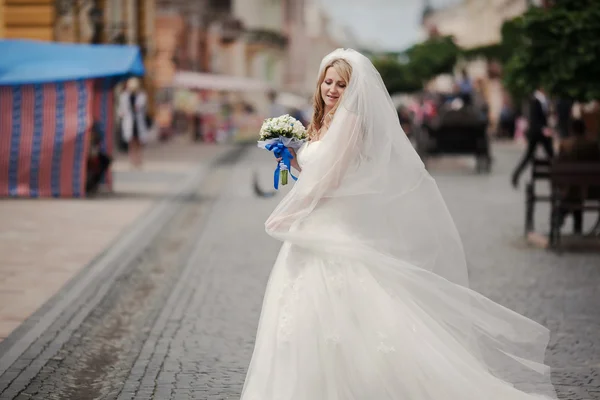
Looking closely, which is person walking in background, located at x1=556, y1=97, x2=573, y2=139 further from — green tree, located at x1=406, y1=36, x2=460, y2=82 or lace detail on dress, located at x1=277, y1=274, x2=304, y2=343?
lace detail on dress, located at x1=277, y1=274, x2=304, y2=343

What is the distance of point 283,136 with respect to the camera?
5.94 metres

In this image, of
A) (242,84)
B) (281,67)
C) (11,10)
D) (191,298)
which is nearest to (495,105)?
(242,84)

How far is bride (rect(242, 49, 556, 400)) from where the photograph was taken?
567 centimetres

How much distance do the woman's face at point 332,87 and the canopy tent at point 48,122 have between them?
43.2 feet

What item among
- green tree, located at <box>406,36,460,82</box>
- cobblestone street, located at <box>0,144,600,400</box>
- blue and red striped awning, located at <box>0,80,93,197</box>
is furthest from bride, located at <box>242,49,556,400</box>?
green tree, located at <box>406,36,460,82</box>

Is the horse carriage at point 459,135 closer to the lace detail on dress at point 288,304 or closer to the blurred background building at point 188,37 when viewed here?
the blurred background building at point 188,37

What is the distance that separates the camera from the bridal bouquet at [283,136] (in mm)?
5938

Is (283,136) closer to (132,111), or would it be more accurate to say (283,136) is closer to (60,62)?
(60,62)

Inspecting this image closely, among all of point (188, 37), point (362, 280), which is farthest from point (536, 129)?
point (188, 37)

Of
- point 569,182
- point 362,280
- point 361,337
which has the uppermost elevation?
point 362,280

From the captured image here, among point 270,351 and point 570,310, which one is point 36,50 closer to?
point 570,310

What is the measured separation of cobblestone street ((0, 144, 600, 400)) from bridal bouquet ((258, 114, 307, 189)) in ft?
4.40

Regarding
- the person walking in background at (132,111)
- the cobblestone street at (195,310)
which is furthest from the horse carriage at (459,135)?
the cobblestone street at (195,310)

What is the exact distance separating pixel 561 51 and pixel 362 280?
27.7ft
